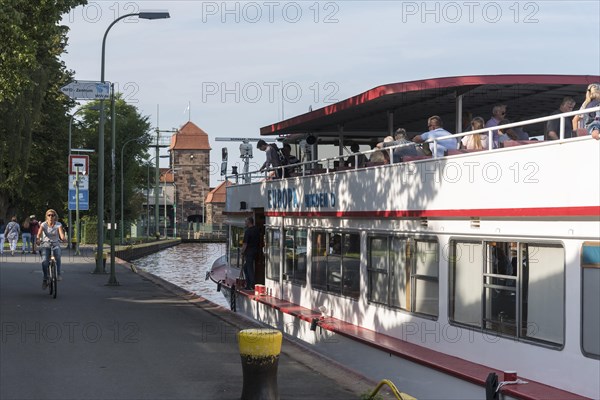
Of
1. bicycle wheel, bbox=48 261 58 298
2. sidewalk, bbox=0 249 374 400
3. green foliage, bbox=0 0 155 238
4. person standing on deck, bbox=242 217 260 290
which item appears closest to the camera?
sidewalk, bbox=0 249 374 400

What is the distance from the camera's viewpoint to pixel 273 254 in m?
19.0

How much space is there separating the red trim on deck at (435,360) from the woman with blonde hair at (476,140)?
2456 millimetres

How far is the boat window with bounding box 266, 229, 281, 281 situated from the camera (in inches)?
734

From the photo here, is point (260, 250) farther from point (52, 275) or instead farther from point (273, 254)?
point (52, 275)

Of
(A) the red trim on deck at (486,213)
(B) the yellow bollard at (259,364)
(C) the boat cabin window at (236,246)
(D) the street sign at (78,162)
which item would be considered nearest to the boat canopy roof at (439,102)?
(A) the red trim on deck at (486,213)

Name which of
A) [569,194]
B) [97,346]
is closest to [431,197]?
[569,194]

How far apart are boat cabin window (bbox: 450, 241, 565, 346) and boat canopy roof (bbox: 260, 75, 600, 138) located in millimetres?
2670

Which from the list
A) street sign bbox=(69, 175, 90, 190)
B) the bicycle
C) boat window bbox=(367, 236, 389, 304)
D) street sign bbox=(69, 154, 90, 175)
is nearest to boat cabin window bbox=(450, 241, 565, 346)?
boat window bbox=(367, 236, 389, 304)

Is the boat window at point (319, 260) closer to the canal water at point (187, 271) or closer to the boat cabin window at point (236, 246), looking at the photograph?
the boat cabin window at point (236, 246)

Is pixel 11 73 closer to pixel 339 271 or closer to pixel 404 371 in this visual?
pixel 339 271

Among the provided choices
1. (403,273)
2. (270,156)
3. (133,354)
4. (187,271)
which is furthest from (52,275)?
(187,271)

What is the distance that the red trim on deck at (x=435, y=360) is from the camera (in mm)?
8664

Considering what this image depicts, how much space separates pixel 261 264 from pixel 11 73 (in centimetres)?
666

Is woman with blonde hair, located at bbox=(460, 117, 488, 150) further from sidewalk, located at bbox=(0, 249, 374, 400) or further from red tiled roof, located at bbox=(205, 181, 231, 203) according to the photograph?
red tiled roof, located at bbox=(205, 181, 231, 203)
